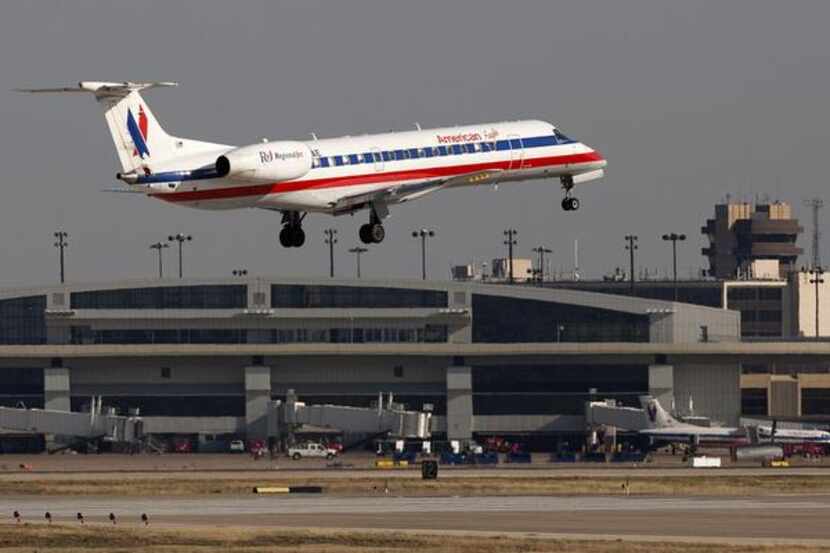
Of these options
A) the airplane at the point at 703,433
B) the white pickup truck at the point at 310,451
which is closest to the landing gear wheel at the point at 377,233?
the white pickup truck at the point at 310,451

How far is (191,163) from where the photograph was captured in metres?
95.9

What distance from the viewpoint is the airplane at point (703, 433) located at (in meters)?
186

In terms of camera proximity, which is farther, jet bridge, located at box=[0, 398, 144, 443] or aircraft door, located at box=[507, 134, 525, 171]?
jet bridge, located at box=[0, 398, 144, 443]

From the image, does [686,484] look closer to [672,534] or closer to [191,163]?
[672,534]

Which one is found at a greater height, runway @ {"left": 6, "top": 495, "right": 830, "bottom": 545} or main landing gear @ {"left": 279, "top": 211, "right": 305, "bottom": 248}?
main landing gear @ {"left": 279, "top": 211, "right": 305, "bottom": 248}

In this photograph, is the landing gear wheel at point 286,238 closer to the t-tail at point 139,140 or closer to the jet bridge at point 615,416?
the t-tail at point 139,140

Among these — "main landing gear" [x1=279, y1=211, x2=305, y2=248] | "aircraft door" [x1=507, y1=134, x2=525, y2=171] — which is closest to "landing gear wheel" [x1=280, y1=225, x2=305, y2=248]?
"main landing gear" [x1=279, y1=211, x2=305, y2=248]

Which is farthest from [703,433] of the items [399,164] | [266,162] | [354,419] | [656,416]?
[266,162]

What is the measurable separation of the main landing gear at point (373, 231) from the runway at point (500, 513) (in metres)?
12.9

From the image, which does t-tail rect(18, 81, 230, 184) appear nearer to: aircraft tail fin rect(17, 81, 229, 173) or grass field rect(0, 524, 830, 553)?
aircraft tail fin rect(17, 81, 229, 173)

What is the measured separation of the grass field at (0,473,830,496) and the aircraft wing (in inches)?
1017

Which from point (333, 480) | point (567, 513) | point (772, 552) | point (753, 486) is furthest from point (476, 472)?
point (772, 552)

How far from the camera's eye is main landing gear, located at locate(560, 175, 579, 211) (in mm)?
112688

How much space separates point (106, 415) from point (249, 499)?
242 feet
